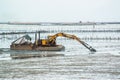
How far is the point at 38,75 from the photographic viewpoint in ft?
92.9

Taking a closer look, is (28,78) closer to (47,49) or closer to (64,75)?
(64,75)

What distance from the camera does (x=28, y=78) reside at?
26.9m

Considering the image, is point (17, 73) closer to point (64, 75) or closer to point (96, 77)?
point (64, 75)

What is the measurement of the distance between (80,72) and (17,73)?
4991 mm

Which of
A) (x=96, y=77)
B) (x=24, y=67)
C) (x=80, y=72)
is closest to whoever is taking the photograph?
(x=96, y=77)

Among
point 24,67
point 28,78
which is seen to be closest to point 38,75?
point 28,78

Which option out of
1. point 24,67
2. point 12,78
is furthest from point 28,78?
point 24,67

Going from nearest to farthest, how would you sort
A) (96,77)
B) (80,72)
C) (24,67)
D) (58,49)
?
(96,77)
(80,72)
(24,67)
(58,49)

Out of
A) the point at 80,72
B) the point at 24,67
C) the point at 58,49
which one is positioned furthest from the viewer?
the point at 58,49

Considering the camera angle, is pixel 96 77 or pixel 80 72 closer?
pixel 96 77

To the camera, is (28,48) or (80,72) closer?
(80,72)

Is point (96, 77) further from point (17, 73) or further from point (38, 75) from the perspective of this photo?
point (17, 73)

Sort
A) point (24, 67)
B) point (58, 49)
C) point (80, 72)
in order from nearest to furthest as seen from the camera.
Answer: point (80, 72), point (24, 67), point (58, 49)

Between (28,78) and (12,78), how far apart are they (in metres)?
1.19
